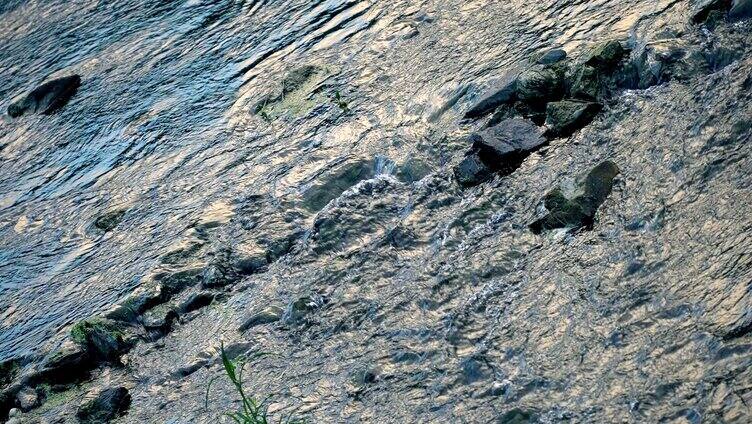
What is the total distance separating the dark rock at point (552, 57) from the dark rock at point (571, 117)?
1.45 ft

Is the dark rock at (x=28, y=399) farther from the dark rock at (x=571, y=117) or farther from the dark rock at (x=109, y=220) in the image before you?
the dark rock at (x=571, y=117)

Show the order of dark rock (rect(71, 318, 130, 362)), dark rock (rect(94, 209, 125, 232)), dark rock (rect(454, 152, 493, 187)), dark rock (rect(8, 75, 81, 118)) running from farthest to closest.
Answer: dark rock (rect(8, 75, 81, 118))
dark rock (rect(94, 209, 125, 232))
dark rock (rect(71, 318, 130, 362))
dark rock (rect(454, 152, 493, 187))

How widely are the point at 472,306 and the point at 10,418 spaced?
2.49 m

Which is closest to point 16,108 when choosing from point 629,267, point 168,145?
point 168,145

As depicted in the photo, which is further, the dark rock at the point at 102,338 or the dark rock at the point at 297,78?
the dark rock at the point at 297,78

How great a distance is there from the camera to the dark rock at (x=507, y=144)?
4547 mm

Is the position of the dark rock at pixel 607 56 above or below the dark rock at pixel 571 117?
above

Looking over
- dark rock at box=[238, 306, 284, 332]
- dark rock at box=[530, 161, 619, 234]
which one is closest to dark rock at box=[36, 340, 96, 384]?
dark rock at box=[238, 306, 284, 332]

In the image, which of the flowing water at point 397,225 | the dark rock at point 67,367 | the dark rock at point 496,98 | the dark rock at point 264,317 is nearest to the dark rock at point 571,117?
the flowing water at point 397,225

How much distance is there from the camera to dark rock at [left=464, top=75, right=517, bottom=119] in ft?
16.1

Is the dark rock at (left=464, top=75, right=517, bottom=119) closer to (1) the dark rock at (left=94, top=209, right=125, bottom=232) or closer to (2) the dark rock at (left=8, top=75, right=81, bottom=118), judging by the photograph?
(1) the dark rock at (left=94, top=209, right=125, bottom=232)

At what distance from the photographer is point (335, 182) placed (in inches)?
202

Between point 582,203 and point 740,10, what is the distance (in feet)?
4.61

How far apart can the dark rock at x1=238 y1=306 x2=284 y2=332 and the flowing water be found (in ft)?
0.11
